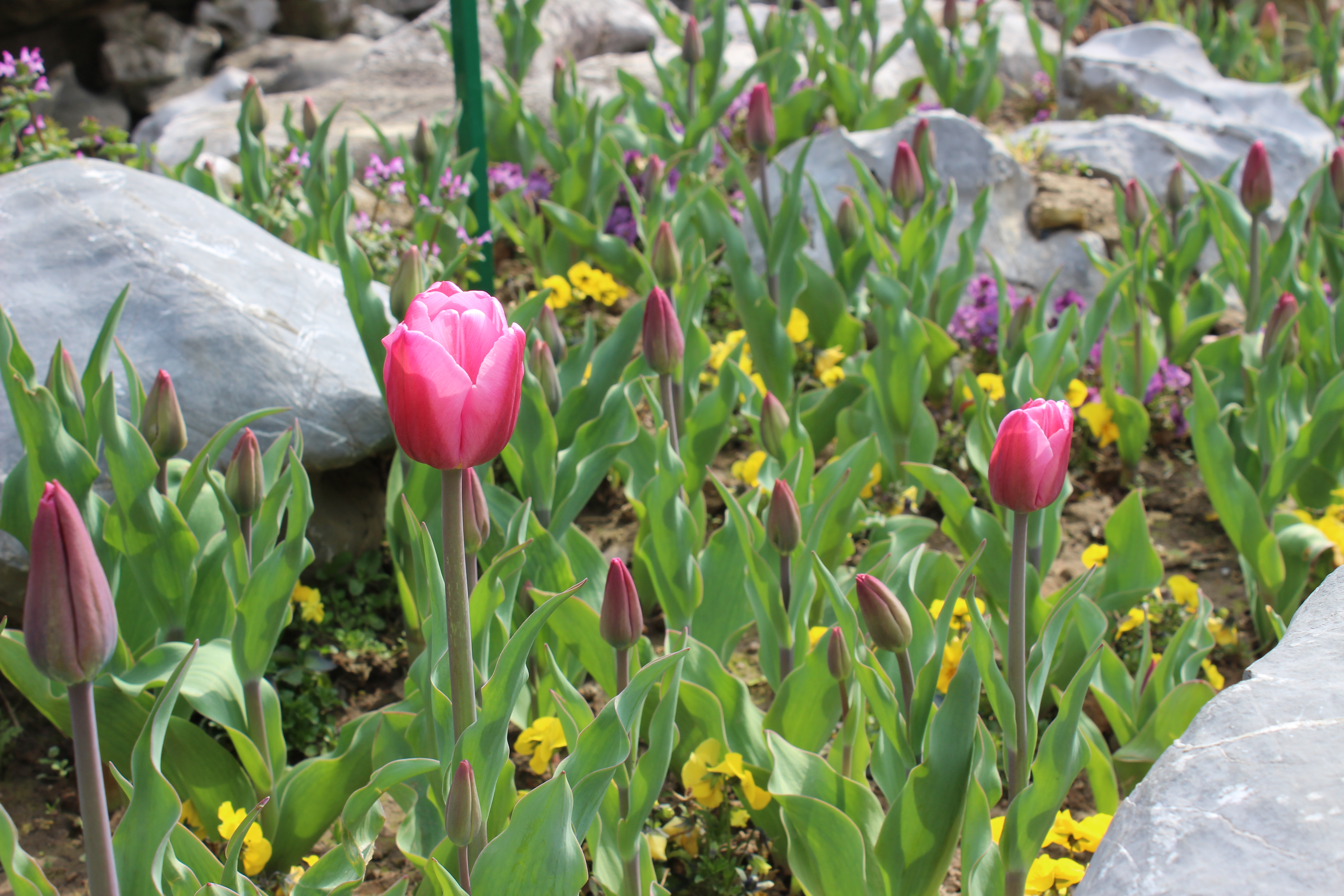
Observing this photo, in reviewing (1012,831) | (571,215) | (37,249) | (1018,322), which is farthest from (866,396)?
(37,249)

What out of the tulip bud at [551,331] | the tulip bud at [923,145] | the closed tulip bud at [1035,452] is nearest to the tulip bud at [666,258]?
the tulip bud at [551,331]

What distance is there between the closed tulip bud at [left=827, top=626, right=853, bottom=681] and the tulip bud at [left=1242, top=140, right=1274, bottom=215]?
6.25ft

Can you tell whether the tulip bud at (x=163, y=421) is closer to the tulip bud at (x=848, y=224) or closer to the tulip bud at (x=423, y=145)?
the tulip bud at (x=423, y=145)

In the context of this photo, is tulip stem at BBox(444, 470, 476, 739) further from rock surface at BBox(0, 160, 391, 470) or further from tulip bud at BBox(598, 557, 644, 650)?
rock surface at BBox(0, 160, 391, 470)

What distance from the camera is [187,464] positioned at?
78.4 inches

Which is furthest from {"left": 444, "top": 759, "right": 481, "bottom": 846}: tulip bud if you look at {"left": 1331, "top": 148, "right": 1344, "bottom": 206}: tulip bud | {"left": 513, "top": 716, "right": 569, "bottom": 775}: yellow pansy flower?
{"left": 1331, "top": 148, "right": 1344, "bottom": 206}: tulip bud

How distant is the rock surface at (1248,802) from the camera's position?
882 millimetres

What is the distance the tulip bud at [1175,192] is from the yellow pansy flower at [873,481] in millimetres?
1306

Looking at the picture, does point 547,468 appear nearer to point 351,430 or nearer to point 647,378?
point 647,378

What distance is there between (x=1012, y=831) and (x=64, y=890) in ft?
4.54

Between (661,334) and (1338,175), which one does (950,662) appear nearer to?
(661,334)

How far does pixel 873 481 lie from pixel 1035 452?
1141 mm

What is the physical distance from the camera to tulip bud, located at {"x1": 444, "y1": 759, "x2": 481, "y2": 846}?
3.75ft

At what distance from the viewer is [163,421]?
168 cm
